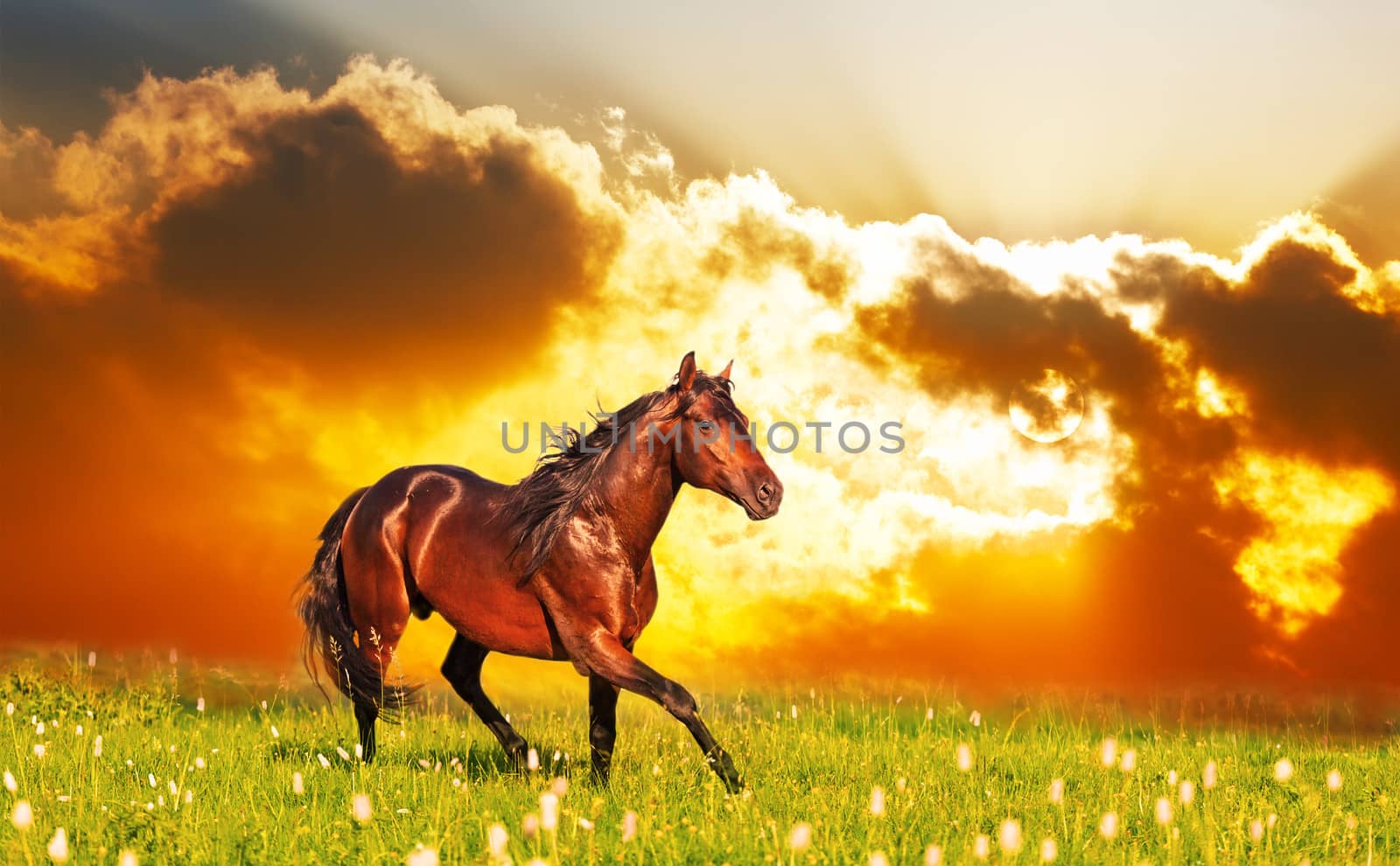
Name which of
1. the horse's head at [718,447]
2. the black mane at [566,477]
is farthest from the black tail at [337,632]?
the horse's head at [718,447]

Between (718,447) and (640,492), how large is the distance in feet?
2.40

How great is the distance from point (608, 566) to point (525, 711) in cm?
317

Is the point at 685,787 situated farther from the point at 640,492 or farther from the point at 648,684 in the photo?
the point at 640,492

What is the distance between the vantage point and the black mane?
7.78 meters

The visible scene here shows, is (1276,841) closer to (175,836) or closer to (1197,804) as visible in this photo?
(1197,804)

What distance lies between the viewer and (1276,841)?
6.22 m

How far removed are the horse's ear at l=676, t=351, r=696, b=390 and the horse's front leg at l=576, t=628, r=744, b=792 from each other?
170 cm

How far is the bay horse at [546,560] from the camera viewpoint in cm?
754

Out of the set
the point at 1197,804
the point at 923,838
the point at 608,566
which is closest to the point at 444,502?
the point at 608,566

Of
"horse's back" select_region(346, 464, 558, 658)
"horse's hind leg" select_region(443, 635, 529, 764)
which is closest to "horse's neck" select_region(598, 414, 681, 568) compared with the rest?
"horse's back" select_region(346, 464, 558, 658)

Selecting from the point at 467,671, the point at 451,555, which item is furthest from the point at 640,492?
the point at 467,671

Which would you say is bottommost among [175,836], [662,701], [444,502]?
[175,836]

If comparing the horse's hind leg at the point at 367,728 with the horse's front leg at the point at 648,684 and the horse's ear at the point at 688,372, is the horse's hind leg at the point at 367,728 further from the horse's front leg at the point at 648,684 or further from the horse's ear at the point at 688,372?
the horse's ear at the point at 688,372

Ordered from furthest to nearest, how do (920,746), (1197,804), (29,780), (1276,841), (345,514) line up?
1. (345,514)
2. (920,746)
3. (29,780)
4. (1197,804)
5. (1276,841)
